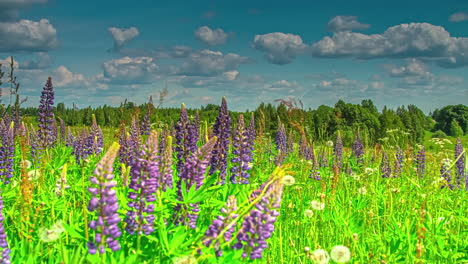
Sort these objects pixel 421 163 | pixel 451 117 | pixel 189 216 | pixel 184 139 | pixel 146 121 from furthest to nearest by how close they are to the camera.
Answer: pixel 451 117 < pixel 421 163 < pixel 146 121 < pixel 184 139 < pixel 189 216

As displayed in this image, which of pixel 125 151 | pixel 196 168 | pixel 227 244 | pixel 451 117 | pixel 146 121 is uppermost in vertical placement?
pixel 451 117

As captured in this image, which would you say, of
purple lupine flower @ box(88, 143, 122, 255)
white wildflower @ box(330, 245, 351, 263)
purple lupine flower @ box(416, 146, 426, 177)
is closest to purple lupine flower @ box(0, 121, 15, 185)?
purple lupine flower @ box(88, 143, 122, 255)

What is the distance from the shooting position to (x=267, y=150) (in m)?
10.3

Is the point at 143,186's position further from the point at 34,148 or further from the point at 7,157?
the point at 34,148

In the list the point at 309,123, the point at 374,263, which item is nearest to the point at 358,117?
the point at 309,123

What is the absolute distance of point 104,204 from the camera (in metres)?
2.21

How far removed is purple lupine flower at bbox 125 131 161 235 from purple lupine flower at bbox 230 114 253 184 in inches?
90.4

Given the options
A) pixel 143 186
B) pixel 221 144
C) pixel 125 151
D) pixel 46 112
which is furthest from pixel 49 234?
pixel 46 112

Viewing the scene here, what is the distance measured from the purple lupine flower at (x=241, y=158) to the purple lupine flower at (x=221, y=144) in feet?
0.40

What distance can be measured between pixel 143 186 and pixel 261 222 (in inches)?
32.1

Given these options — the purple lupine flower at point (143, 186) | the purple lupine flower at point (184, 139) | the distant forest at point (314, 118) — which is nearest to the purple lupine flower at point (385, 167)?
the distant forest at point (314, 118)

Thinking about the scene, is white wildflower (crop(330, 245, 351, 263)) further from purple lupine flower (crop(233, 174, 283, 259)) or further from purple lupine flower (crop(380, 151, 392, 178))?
purple lupine flower (crop(380, 151, 392, 178))

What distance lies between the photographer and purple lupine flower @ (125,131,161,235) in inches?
102

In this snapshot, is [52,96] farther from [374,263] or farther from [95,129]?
[374,263]
